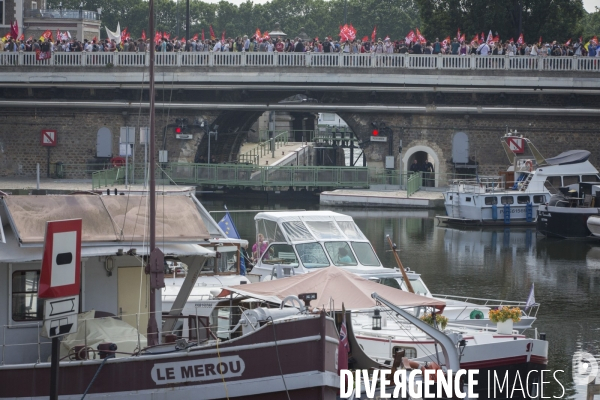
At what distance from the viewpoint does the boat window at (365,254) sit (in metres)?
21.4

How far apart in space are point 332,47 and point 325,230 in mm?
27613

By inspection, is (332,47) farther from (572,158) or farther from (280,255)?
(280,255)

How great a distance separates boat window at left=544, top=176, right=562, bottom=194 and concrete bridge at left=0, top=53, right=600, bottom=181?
5894mm

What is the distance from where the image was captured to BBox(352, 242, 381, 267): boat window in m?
21.4

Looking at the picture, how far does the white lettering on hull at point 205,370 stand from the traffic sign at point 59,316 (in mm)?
2593

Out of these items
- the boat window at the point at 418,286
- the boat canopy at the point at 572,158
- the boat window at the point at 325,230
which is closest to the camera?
the boat window at the point at 418,286

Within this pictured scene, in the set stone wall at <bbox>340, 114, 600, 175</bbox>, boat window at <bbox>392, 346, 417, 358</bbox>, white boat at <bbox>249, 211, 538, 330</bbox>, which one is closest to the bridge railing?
stone wall at <bbox>340, 114, 600, 175</bbox>

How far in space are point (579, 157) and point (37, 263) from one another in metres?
31.4

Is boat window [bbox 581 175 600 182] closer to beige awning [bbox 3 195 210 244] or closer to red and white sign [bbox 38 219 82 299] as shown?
beige awning [bbox 3 195 210 244]

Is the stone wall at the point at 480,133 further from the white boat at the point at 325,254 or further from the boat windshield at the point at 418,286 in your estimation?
the boat windshield at the point at 418,286

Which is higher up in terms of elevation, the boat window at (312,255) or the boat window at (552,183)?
the boat window at (552,183)

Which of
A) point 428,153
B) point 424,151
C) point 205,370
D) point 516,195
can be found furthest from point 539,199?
point 205,370

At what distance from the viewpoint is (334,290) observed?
16.7m

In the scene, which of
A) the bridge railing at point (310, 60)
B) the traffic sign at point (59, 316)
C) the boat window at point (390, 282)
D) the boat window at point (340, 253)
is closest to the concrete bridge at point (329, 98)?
the bridge railing at point (310, 60)
